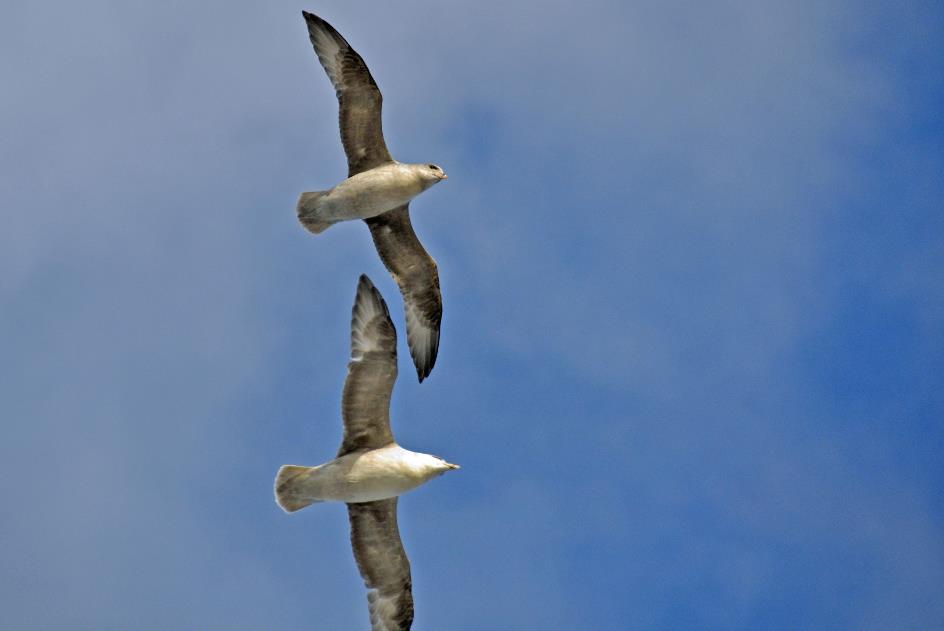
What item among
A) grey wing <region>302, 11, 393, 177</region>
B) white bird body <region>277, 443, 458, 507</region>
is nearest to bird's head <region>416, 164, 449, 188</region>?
grey wing <region>302, 11, 393, 177</region>

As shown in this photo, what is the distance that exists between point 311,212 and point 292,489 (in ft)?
15.5

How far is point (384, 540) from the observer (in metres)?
18.5

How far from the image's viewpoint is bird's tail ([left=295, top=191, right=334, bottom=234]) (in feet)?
68.8

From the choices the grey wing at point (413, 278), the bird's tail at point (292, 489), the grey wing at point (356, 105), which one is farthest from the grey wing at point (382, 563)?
the grey wing at point (356, 105)

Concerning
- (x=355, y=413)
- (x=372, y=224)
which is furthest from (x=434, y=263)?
(x=355, y=413)

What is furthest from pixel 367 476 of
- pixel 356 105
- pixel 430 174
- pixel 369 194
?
pixel 356 105

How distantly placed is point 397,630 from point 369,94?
7887 mm

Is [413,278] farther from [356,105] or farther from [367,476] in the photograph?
[367,476]

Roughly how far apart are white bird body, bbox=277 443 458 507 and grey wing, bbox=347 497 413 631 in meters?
0.49

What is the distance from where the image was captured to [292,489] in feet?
59.9

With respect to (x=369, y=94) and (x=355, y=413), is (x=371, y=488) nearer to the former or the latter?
(x=355, y=413)

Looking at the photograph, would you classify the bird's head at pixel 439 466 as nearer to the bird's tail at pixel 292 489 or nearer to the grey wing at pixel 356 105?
the bird's tail at pixel 292 489

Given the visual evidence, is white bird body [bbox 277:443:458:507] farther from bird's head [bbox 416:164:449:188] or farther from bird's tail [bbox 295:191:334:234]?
bird's head [bbox 416:164:449:188]

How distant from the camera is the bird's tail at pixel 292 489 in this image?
18219 millimetres
